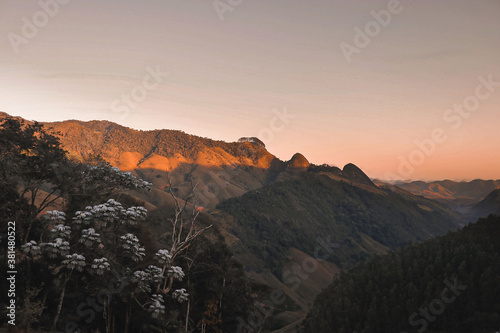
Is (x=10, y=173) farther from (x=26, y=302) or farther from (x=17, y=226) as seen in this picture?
(x=26, y=302)

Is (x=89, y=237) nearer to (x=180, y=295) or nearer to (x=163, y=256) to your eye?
(x=163, y=256)

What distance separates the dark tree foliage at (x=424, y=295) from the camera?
286 feet

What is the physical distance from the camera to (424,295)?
307 feet

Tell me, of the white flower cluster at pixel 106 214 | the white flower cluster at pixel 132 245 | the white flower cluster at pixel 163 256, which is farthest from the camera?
the white flower cluster at pixel 163 256

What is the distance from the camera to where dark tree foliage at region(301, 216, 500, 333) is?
286ft

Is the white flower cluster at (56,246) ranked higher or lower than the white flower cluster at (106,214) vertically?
lower

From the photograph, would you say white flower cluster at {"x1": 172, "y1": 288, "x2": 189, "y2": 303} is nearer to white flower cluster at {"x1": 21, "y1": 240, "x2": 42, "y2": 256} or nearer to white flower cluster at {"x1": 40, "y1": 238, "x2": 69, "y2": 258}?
white flower cluster at {"x1": 40, "y1": 238, "x2": 69, "y2": 258}

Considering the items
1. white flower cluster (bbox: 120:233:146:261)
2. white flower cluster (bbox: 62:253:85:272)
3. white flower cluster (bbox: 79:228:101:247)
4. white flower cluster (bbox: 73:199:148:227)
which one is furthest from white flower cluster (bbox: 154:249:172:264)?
white flower cluster (bbox: 62:253:85:272)

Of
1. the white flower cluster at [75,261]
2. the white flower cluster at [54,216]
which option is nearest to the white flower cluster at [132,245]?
the white flower cluster at [75,261]

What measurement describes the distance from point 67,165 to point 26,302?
9008mm

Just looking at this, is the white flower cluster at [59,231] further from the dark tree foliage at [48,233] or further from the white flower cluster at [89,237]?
the dark tree foliage at [48,233]

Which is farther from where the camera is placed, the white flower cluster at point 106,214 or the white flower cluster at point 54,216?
the white flower cluster at point 106,214

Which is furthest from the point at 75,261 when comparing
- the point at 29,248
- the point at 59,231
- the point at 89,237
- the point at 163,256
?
the point at 163,256

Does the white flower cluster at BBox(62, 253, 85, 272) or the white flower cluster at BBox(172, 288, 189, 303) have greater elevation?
the white flower cluster at BBox(62, 253, 85, 272)
